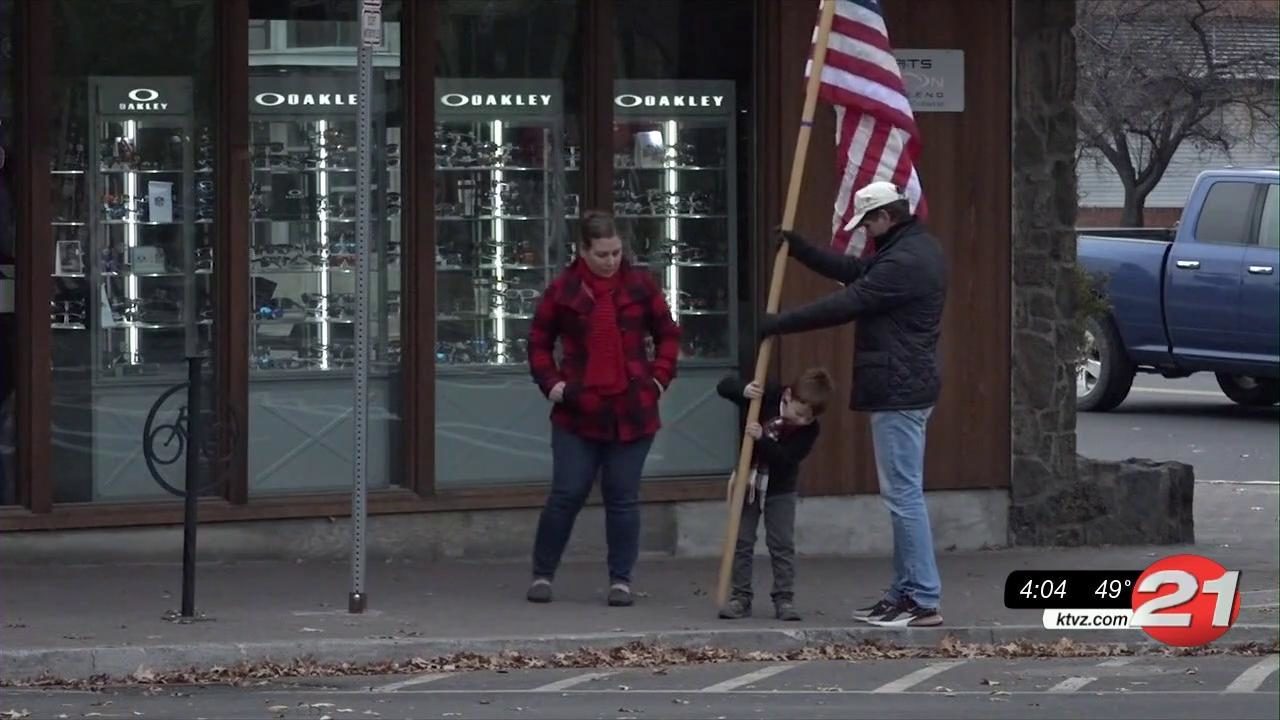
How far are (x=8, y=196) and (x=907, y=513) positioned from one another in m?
4.70

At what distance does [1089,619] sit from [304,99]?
4818 mm

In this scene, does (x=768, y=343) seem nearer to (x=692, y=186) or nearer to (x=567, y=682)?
(x=567, y=682)

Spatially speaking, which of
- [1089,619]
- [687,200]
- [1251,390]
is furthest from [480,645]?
[1251,390]

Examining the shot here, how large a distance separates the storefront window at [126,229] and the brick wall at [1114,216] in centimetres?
3310

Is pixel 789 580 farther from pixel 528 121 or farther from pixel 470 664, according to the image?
pixel 528 121

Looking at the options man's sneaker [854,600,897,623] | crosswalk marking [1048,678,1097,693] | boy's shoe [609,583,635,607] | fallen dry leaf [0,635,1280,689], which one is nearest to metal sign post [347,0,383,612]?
fallen dry leaf [0,635,1280,689]

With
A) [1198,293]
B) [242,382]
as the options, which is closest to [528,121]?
[242,382]

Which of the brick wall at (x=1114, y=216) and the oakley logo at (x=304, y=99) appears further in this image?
the brick wall at (x=1114, y=216)

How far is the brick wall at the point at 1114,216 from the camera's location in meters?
43.0

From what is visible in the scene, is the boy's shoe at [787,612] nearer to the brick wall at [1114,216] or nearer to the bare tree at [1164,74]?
the bare tree at [1164,74]

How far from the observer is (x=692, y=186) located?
487 inches

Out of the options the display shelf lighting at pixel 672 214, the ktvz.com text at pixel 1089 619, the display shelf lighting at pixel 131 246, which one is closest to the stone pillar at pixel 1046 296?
the display shelf lighting at pixel 672 214

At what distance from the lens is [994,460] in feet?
41.3

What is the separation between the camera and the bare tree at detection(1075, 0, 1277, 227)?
2962 centimetres
